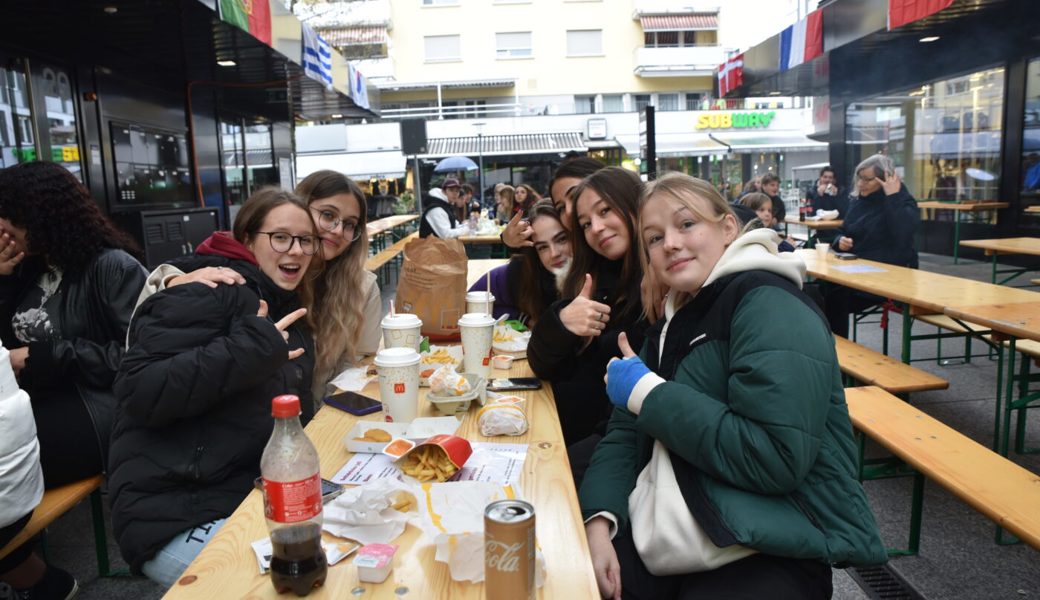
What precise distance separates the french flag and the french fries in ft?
34.0

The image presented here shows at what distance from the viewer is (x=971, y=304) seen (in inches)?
151

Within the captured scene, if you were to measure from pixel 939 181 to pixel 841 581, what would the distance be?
11430 mm

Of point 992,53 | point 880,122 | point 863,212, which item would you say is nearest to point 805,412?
point 863,212

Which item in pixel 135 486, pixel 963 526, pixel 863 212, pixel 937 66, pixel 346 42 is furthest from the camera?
pixel 346 42

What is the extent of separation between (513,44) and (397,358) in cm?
2984

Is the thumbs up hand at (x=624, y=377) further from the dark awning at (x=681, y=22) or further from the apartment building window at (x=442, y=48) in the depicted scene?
the dark awning at (x=681, y=22)

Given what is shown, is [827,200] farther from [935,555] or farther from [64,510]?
[64,510]

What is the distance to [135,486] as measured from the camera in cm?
183

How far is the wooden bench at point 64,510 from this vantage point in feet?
7.29

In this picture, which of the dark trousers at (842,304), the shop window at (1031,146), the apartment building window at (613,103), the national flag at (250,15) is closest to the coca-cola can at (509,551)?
the national flag at (250,15)

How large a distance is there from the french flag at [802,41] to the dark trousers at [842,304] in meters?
5.88

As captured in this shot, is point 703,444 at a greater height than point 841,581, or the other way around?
point 703,444

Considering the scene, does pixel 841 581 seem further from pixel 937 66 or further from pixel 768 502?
pixel 937 66

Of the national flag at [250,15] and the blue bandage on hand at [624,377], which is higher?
the national flag at [250,15]
